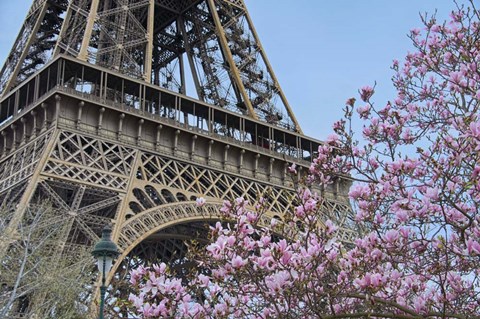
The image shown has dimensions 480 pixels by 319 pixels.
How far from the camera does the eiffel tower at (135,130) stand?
23.4 m

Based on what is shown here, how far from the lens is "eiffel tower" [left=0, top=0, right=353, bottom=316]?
23.4 metres

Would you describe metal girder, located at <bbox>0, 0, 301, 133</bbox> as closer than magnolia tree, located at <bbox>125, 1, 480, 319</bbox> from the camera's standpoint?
No

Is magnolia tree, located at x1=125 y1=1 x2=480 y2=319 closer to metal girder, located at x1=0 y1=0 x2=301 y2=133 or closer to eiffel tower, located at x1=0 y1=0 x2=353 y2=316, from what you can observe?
eiffel tower, located at x1=0 y1=0 x2=353 y2=316

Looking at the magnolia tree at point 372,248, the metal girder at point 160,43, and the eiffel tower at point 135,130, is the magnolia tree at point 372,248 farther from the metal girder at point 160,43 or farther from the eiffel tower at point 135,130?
the metal girder at point 160,43

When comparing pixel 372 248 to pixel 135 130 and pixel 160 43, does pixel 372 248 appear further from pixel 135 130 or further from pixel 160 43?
pixel 160 43

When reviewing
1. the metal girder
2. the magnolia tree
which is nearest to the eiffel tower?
the metal girder

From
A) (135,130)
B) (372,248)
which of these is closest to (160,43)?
(135,130)

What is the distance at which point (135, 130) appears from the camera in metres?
27.1

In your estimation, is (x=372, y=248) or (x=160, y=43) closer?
(x=372, y=248)

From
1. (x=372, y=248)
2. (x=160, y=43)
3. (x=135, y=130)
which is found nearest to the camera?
(x=372, y=248)

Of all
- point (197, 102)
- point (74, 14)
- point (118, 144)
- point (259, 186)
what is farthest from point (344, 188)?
point (74, 14)

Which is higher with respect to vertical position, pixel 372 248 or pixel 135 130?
pixel 135 130

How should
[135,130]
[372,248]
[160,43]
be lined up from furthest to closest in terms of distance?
1. [160,43]
2. [135,130]
3. [372,248]

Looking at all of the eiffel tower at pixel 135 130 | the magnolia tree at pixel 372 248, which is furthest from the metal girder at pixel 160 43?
the magnolia tree at pixel 372 248
